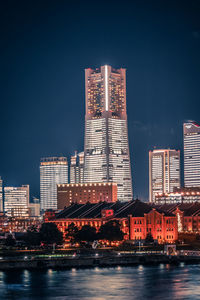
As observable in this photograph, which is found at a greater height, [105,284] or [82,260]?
[82,260]

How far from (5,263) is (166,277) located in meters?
41.3

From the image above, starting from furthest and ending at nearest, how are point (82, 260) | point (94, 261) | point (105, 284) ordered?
1. point (94, 261)
2. point (82, 260)
3. point (105, 284)

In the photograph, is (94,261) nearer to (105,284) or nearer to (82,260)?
(82,260)

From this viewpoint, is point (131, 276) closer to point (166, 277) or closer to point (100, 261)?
point (166, 277)

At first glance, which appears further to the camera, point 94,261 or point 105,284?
point 94,261

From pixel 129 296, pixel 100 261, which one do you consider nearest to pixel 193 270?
pixel 100 261

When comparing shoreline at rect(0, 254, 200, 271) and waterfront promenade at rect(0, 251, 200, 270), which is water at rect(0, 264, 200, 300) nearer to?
shoreline at rect(0, 254, 200, 271)

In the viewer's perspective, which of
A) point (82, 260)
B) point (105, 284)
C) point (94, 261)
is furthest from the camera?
point (94, 261)

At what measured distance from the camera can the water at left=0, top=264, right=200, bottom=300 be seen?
142m

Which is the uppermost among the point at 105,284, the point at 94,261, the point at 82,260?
the point at 82,260

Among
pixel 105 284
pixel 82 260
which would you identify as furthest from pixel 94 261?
pixel 105 284

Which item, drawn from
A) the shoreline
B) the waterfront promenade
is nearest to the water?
the shoreline

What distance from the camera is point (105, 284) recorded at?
15238cm

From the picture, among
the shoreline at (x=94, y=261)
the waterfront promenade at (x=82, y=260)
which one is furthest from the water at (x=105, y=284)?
the waterfront promenade at (x=82, y=260)
